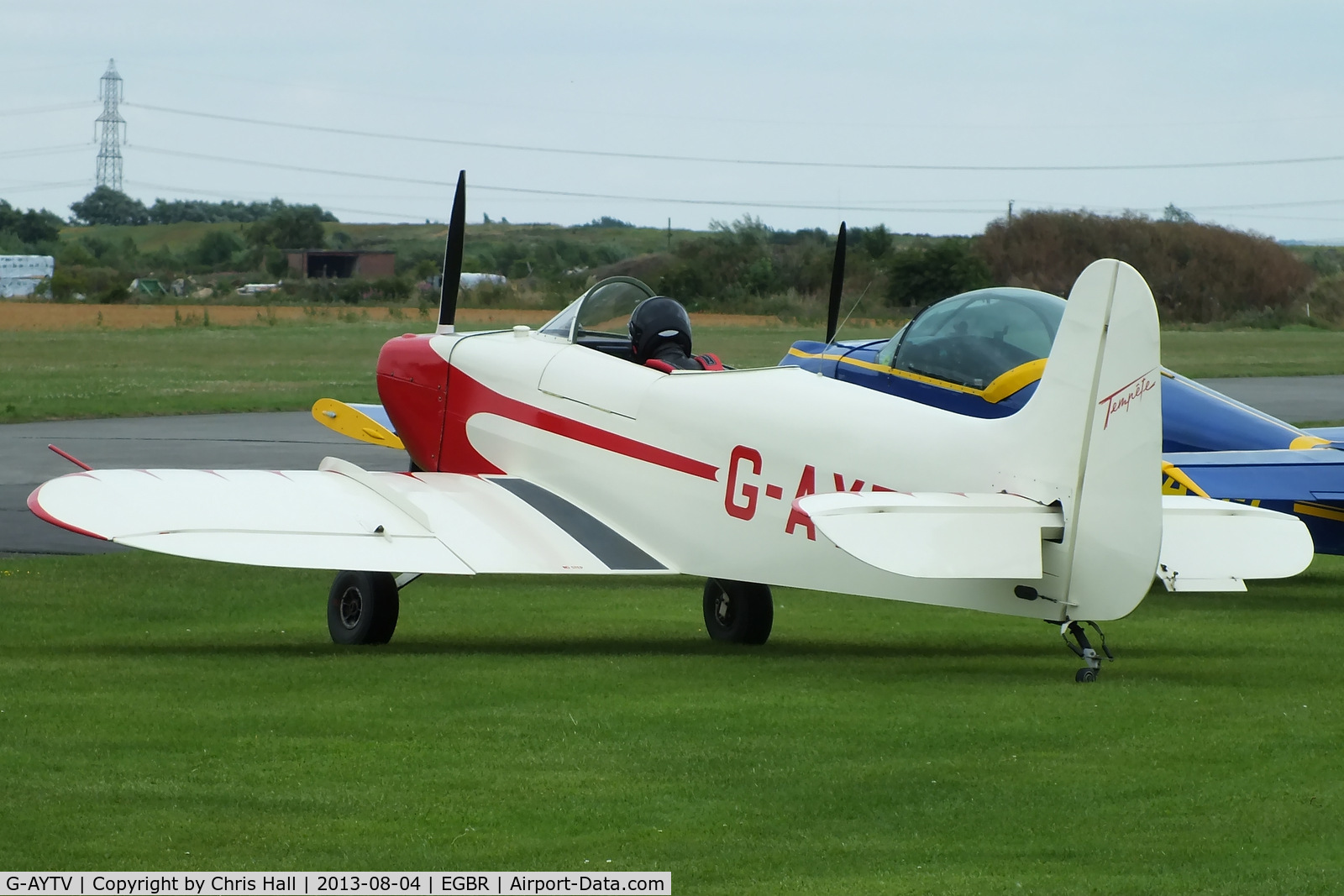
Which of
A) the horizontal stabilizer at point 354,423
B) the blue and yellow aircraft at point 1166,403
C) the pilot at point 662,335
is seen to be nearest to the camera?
the pilot at point 662,335

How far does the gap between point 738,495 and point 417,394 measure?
3.63 m

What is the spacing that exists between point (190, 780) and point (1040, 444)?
3.92m

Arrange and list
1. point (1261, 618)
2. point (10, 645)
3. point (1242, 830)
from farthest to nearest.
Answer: point (1261, 618) → point (10, 645) → point (1242, 830)

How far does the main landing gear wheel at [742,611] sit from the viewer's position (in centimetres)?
1019

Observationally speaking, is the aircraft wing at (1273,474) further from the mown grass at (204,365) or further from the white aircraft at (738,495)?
the mown grass at (204,365)

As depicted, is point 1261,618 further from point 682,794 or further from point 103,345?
point 103,345

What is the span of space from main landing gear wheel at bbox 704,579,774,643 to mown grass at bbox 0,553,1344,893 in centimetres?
14

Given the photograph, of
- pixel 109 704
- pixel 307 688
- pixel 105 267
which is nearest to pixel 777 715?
pixel 307 688

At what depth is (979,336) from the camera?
12.4 metres

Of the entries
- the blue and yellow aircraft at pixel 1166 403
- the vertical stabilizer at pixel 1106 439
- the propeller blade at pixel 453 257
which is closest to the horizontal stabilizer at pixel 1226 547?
the vertical stabilizer at pixel 1106 439

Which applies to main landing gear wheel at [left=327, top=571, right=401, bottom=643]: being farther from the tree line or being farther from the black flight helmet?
the tree line

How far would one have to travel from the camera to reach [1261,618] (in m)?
11.5

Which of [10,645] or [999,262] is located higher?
[999,262]

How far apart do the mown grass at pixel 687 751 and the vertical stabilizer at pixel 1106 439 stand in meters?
0.63
